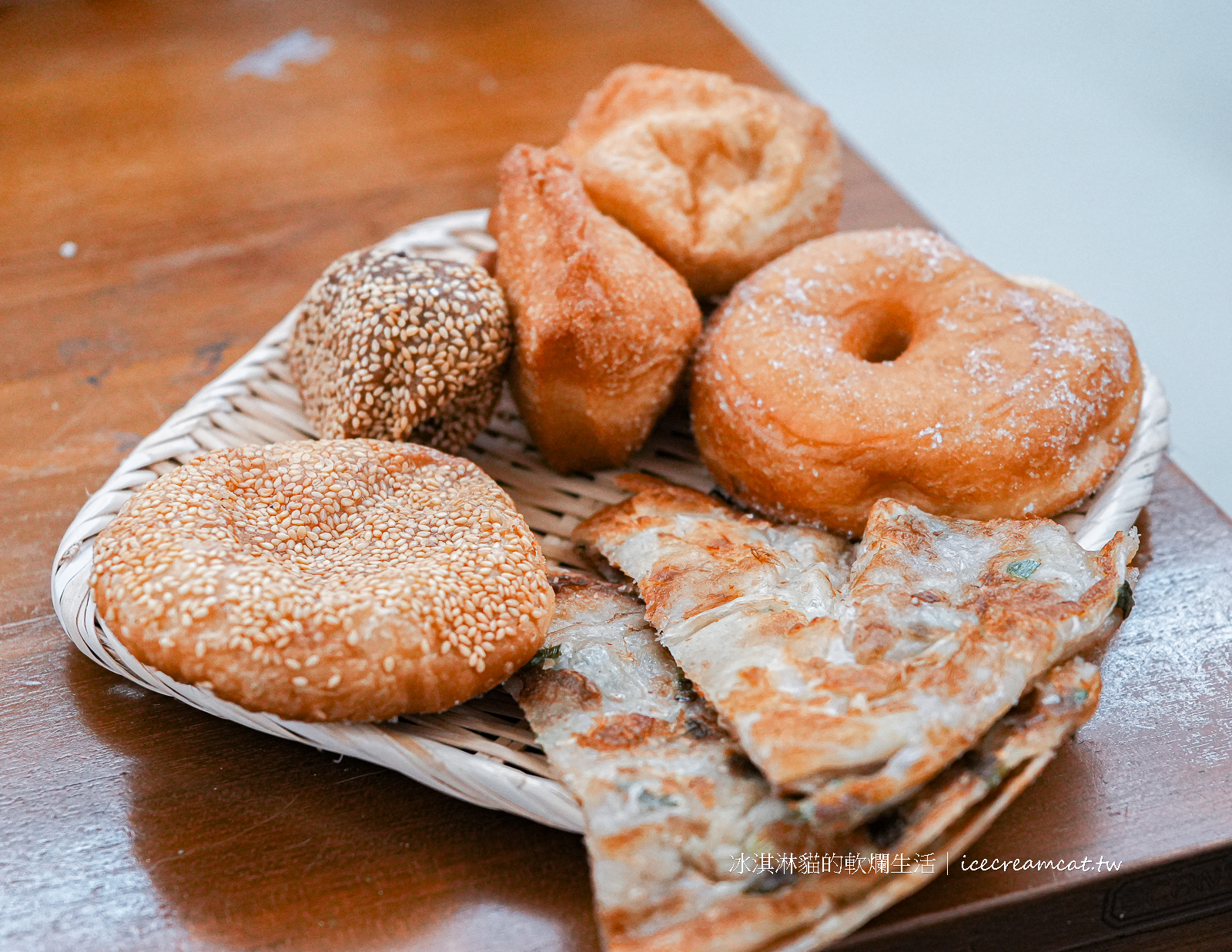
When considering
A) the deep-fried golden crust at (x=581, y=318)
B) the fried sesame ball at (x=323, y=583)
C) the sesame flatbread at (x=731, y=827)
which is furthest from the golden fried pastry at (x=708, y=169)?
→ the sesame flatbread at (x=731, y=827)

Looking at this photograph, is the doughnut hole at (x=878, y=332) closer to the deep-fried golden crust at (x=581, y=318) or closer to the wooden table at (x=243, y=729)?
the deep-fried golden crust at (x=581, y=318)

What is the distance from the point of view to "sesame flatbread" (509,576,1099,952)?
1396mm

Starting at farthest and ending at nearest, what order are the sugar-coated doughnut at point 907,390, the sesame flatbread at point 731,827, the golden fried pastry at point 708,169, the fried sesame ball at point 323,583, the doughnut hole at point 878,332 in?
the golden fried pastry at point 708,169 < the doughnut hole at point 878,332 < the sugar-coated doughnut at point 907,390 < the fried sesame ball at point 323,583 < the sesame flatbread at point 731,827

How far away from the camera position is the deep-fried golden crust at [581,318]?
2170 millimetres

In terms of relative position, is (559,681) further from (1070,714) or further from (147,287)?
(147,287)

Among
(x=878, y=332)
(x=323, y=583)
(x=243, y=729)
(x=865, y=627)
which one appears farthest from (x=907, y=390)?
(x=243, y=729)

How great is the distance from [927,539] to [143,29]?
12.8 ft

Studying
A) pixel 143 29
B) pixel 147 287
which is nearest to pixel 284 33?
pixel 143 29

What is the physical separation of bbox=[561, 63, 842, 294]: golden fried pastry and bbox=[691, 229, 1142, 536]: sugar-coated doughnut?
0.58 ft

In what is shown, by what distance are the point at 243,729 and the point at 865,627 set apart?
1028 millimetres

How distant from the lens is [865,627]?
5.48 ft

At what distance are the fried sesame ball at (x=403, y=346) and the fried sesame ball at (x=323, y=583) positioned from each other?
0.20 metres

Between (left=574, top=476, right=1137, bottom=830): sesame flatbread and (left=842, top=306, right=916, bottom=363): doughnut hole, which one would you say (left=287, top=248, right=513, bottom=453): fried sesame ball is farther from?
(left=842, top=306, right=916, bottom=363): doughnut hole

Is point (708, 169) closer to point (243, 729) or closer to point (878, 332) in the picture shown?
point (878, 332)
